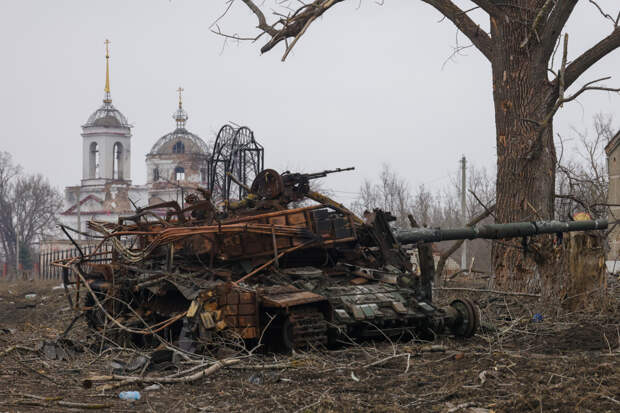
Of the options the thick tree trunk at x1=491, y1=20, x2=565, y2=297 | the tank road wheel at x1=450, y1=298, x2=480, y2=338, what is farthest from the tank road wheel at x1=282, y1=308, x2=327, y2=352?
the thick tree trunk at x1=491, y1=20, x2=565, y2=297

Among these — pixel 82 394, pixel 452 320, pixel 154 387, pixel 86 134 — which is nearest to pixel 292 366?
pixel 154 387

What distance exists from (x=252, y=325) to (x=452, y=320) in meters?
2.57

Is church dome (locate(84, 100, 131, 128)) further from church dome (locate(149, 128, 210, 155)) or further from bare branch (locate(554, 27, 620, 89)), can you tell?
bare branch (locate(554, 27, 620, 89))

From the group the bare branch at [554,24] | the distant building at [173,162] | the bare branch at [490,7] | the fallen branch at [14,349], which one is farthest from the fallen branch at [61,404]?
the distant building at [173,162]

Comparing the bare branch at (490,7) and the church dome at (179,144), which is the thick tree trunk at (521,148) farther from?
the church dome at (179,144)

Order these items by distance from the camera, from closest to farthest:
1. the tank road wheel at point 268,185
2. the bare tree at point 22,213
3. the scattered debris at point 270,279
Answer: the scattered debris at point 270,279 < the tank road wheel at point 268,185 < the bare tree at point 22,213

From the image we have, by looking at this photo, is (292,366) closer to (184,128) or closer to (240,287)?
(240,287)

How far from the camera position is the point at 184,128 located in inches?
2719

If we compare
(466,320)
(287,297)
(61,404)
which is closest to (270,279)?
(287,297)

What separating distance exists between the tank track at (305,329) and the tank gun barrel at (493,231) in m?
2.65

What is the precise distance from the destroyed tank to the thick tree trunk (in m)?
1.26

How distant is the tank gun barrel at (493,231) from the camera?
11.4m

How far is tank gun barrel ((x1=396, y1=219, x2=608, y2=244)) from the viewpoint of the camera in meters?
11.4

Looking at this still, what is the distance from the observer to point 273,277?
395 inches
